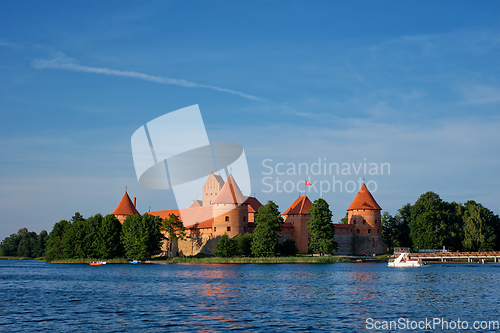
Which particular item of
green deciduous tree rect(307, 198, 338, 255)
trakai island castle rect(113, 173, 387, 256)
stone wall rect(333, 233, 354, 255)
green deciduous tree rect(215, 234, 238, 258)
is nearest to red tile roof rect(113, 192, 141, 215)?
trakai island castle rect(113, 173, 387, 256)

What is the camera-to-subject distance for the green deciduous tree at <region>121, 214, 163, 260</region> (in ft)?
220

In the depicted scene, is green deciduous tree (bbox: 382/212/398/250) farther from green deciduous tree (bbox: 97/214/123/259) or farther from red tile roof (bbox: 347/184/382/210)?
green deciduous tree (bbox: 97/214/123/259)

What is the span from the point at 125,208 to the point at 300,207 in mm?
30591

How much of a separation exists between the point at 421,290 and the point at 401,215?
198ft

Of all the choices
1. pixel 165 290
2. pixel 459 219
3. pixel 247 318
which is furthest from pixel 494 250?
pixel 247 318

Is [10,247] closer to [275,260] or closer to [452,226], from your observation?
[275,260]

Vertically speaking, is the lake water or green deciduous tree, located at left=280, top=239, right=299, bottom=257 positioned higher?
green deciduous tree, located at left=280, top=239, right=299, bottom=257

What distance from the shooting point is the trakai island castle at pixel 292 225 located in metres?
78.1

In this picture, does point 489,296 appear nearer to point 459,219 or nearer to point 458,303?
point 458,303

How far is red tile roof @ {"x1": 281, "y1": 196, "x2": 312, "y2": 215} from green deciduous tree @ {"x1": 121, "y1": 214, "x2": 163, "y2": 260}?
2351 cm

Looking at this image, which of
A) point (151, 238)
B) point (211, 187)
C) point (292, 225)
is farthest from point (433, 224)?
point (211, 187)

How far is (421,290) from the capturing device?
31188 mm

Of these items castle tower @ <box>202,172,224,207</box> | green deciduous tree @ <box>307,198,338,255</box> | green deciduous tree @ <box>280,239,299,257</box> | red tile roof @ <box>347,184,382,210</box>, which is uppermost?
castle tower @ <box>202,172,224,207</box>

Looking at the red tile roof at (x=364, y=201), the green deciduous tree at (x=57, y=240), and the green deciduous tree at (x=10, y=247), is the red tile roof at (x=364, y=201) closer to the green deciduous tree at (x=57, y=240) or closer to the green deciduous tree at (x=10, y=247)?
the green deciduous tree at (x=57, y=240)
